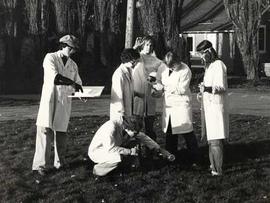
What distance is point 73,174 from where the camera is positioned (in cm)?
764

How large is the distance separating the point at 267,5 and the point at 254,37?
1904 millimetres

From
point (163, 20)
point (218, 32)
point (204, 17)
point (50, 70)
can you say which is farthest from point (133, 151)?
point (204, 17)

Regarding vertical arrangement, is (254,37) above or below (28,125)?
above

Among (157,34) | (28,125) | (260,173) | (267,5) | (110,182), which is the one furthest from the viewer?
(267,5)

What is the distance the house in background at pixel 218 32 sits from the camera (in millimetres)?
32469

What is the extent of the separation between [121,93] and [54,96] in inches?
36.0

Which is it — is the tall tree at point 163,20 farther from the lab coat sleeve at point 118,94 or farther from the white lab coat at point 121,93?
the lab coat sleeve at point 118,94

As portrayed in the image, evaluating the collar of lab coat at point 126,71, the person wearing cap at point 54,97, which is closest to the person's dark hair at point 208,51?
the collar of lab coat at point 126,71

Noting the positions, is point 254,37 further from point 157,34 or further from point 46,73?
point 46,73

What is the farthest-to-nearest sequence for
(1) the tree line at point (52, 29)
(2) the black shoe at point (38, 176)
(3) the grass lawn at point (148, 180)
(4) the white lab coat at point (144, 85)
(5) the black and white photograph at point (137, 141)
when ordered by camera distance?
(1) the tree line at point (52, 29), (4) the white lab coat at point (144, 85), (2) the black shoe at point (38, 176), (5) the black and white photograph at point (137, 141), (3) the grass lawn at point (148, 180)

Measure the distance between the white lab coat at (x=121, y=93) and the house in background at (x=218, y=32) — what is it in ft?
77.1

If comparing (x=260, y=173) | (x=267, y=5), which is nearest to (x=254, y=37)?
(x=267, y=5)

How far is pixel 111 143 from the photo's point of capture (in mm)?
7043

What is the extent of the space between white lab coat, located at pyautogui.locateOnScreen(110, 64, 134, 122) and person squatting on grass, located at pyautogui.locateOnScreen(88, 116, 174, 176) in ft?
1.13
